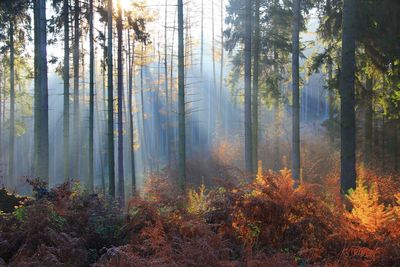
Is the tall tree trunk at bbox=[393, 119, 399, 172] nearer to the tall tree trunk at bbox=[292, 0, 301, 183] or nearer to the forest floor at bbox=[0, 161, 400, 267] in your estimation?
the tall tree trunk at bbox=[292, 0, 301, 183]

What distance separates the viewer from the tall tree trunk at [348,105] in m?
8.79

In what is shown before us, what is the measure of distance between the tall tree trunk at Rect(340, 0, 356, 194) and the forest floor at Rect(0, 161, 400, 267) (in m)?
2.50

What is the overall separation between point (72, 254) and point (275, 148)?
19.4 meters

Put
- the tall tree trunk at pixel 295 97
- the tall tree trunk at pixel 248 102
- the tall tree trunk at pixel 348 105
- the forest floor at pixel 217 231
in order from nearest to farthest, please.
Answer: the forest floor at pixel 217 231
the tall tree trunk at pixel 348 105
the tall tree trunk at pixel 295 97
the tall tree trunk at pixel 248 102

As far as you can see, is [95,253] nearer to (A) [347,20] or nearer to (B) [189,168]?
(A) [347,20]

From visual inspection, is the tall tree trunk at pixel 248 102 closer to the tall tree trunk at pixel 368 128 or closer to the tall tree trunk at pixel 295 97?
the tall tree trunk at pixel 295 97

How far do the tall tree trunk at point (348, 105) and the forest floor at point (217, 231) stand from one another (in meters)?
2.50

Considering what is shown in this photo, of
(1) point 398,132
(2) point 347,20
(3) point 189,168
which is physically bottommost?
(3) point 189,168

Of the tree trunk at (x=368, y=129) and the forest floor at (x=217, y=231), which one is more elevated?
the tree trunk at (x=368, y=129)

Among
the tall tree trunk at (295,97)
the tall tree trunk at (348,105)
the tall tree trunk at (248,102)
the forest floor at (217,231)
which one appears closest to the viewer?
the forest floor at (217,231)

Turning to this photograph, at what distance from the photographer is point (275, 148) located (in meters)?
23.2

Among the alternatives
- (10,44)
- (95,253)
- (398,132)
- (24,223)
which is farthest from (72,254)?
(10,44)

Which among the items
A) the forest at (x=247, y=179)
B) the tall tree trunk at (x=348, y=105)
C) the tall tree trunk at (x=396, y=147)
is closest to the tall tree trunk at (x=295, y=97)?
the forest at (x=247, y=179)

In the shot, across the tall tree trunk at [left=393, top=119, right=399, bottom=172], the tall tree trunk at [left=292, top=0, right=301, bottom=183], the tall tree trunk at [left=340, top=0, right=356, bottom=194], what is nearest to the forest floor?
the tall tree trunk at [left=340, top=0, right=356, bottom=194]
